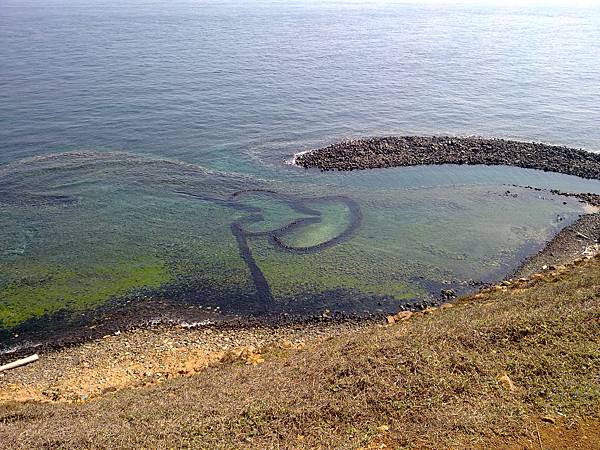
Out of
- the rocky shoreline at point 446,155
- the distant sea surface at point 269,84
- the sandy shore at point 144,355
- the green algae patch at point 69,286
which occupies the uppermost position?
the distant sea surface at point 269,84

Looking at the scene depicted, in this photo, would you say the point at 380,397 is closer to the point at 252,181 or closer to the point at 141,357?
the point at 141,357

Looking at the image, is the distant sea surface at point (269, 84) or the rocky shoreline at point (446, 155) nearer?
the rocky shoreline at point (446, 155)

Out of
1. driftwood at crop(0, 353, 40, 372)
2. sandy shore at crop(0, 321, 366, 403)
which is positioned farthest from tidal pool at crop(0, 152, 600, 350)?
driftwood at crop(0, 353, 40, 372)

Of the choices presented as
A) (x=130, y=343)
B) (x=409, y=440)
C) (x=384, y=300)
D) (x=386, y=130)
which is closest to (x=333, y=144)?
(x=386, y=130)

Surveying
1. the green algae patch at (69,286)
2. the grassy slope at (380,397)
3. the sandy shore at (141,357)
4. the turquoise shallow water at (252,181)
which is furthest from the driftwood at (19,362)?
the grassy slope at (380,397)

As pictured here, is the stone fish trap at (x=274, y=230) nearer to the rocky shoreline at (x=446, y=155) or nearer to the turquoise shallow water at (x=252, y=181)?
the turquoise shallow water at (x=252, y=181)

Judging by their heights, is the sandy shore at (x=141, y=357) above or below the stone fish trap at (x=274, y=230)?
below

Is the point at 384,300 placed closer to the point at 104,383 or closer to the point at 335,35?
the point at 104,383
